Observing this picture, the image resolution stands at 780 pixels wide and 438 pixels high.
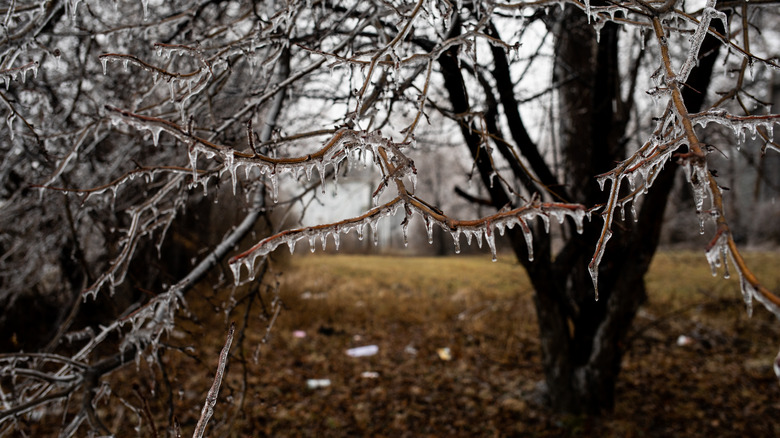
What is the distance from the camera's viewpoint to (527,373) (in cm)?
511

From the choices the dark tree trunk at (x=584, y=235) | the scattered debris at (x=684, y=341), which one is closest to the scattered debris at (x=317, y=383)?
the dark tree trunk at (x=584, y=235)

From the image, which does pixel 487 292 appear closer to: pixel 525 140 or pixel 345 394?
pixel 345 394

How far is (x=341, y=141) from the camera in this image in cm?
110

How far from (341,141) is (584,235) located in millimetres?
2608

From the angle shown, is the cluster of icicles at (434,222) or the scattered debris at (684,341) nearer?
the cluster of icicles at (434,222)

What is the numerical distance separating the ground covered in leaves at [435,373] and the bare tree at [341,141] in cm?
45

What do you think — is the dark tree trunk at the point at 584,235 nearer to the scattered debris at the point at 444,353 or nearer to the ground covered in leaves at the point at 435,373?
the ground covered in leaves at the point at 435,373

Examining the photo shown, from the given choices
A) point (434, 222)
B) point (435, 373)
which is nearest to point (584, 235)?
point (434, 222)

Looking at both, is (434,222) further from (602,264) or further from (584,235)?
(602,264)

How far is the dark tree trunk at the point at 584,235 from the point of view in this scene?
2.82m

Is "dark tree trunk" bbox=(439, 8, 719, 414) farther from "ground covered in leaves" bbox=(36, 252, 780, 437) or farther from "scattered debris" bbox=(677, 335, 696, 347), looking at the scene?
"scattered debris" bbox=(677, 335, 696, 347)

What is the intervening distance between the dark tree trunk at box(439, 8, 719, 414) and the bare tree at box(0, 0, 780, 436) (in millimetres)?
17

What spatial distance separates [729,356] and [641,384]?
5.41ft

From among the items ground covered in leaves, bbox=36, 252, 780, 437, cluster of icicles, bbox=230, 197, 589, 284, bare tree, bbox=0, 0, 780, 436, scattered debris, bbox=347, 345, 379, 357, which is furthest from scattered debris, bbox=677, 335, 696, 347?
cluster of icicles, bbox=230, 197, 589, 284
